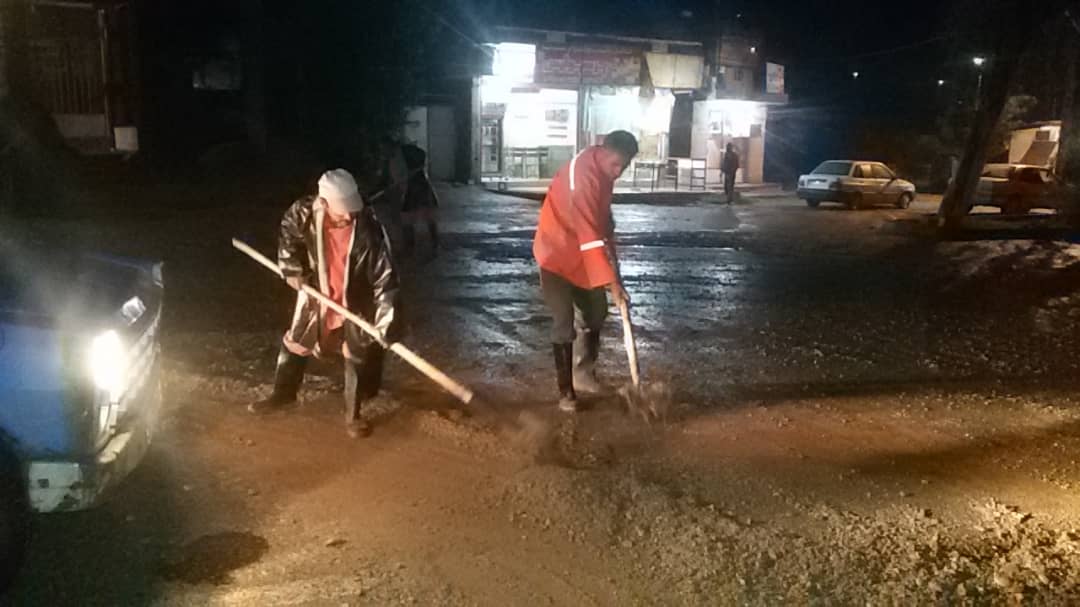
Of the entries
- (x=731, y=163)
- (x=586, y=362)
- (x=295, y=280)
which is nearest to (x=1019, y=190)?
(x=731, y=163)

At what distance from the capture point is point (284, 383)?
625 cm

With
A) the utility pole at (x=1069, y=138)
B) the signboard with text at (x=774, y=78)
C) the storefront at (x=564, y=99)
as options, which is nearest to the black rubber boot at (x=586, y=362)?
the utility pole at (x=1069, y=138)

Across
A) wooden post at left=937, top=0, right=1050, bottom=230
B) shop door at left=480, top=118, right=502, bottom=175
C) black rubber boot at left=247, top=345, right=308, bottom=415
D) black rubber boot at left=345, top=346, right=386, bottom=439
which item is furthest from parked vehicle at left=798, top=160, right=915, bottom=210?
black rubber boot at left=247, top=345, right=308, bottom=415

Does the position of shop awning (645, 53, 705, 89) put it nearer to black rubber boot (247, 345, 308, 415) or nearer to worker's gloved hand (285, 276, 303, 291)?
black rubber boot (247, 345, 308, 415)

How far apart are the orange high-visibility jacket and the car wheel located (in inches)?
134

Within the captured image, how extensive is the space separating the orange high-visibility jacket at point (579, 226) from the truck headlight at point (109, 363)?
290 cm

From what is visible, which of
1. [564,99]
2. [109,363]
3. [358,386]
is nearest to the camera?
[109,363]

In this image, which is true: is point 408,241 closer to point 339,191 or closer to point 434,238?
point 434,238

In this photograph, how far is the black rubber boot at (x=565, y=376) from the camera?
6.54 meters

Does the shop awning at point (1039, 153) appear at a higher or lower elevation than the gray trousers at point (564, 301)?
higher

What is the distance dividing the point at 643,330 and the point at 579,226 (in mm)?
3434

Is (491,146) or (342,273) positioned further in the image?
(491,146)

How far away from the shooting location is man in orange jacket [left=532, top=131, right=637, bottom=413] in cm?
617

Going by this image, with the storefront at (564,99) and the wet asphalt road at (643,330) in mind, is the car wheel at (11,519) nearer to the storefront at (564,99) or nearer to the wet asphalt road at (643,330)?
the wet asphalt road at (643,330)
